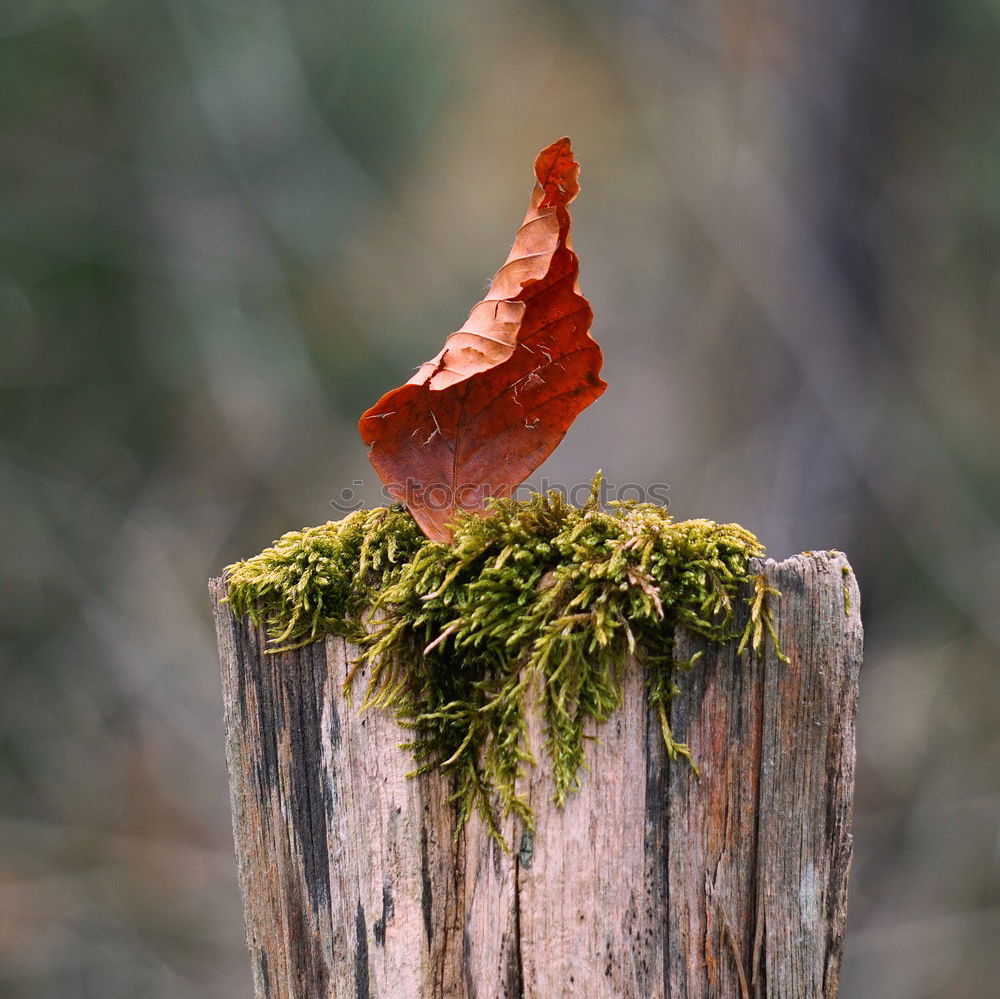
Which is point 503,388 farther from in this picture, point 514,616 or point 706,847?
point 706,847

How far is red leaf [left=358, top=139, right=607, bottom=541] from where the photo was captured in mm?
1302

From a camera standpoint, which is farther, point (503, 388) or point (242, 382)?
point (242, 382)

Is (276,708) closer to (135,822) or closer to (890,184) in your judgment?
(890,184)

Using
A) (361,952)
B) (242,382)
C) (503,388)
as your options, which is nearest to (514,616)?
(503,388)

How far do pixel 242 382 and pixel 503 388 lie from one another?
428cm

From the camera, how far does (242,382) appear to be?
209 inches

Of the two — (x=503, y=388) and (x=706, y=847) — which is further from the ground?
(x=503, y=388)

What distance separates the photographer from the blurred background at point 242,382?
4.66 meters

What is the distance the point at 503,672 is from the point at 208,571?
14.7ft

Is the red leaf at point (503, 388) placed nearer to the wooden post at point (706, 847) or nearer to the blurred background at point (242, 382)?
the wooden post at point (706, 847)

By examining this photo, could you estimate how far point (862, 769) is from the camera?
4.68 meters

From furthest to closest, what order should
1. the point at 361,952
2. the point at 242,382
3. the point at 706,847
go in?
the point at 242,382, the point at 361,952, the point at 706,847

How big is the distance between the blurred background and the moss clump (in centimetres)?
357

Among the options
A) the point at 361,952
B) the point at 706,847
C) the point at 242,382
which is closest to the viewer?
the point at 706,847
